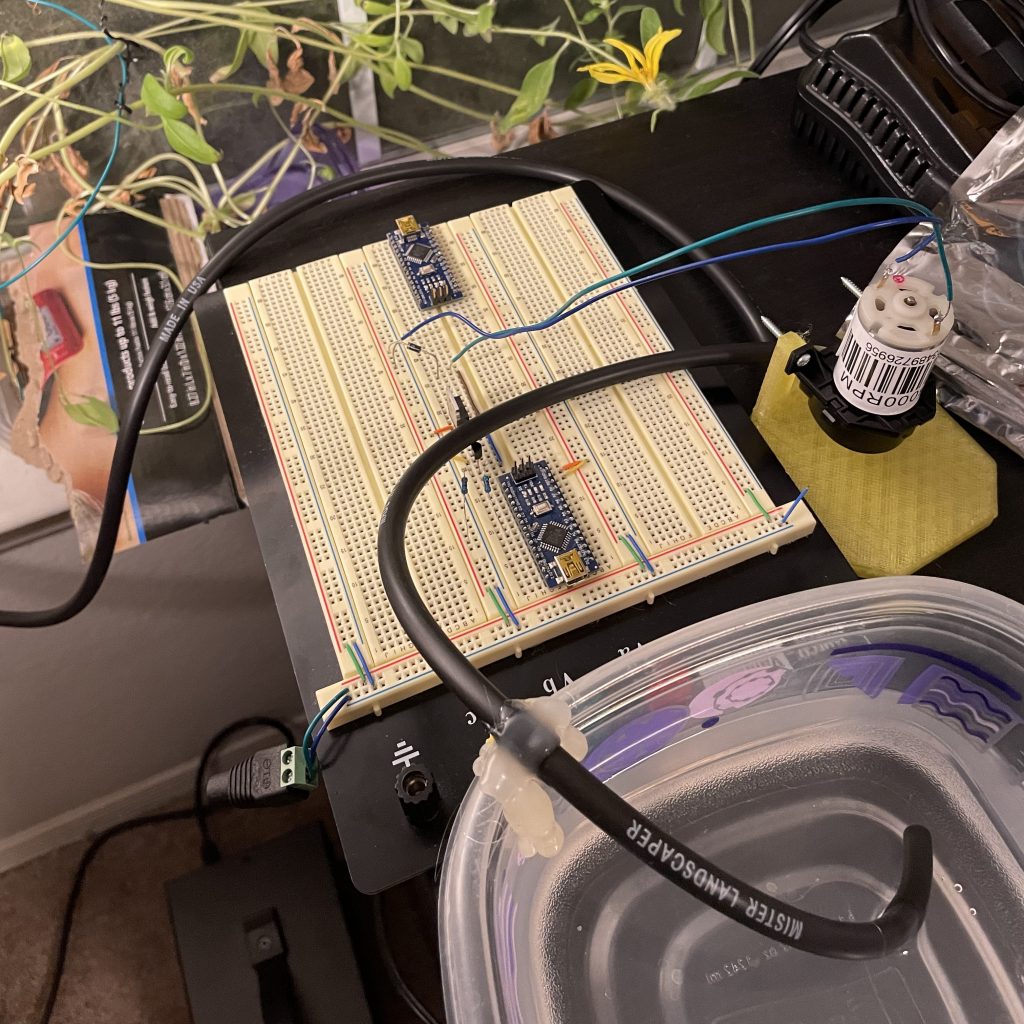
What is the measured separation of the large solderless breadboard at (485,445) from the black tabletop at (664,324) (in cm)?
2

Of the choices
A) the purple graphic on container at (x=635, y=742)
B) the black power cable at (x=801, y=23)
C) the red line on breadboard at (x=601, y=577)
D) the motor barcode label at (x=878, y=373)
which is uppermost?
the black power cable at (x=801, y=23)

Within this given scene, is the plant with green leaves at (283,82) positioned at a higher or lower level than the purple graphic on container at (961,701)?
higher

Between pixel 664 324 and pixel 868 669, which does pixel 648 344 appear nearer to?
pixel 664 324

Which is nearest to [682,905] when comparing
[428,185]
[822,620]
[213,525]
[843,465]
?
[822,620]

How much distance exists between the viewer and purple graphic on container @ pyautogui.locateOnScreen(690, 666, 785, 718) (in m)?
0.71

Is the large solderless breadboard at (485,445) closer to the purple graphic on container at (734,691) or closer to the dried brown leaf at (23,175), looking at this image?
the purple graphic on container at (734,691)

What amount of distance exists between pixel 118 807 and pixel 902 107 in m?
1.48

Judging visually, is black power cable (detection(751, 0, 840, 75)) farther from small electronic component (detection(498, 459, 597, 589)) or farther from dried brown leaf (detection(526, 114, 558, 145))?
small electronic component (detection(498, 459, 597, 589))

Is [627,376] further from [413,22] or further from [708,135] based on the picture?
[413,22]

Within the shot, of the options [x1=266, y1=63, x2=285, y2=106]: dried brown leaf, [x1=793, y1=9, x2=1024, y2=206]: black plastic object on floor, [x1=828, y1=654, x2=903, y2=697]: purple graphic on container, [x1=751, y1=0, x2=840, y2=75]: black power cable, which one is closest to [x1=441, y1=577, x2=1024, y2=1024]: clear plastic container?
[x1=828, y1=654, x2=903, y2=697]: purple graphic on container

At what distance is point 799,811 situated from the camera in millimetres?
780

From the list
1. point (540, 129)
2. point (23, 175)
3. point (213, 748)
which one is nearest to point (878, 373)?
point (540, 129)

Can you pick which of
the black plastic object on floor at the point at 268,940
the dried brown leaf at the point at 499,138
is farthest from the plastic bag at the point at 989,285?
the black plastic object on floor at the point at 268,940

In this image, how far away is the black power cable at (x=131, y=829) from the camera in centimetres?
137
